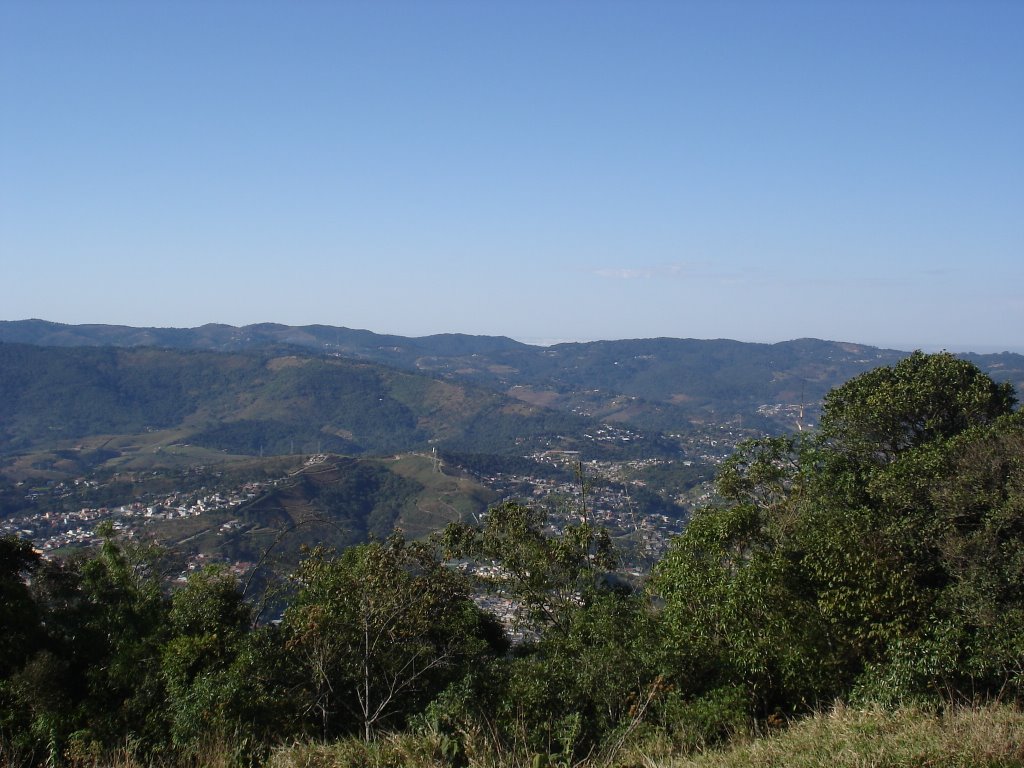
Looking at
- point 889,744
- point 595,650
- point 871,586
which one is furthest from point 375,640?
point 889,744

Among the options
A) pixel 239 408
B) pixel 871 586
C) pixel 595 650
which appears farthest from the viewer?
pixel 239 408

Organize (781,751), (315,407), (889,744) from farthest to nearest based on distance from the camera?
(315,407)
(781,751)
(889,744)

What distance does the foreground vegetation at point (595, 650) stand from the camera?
282 inches

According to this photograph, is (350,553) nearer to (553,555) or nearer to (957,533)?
(553,555)

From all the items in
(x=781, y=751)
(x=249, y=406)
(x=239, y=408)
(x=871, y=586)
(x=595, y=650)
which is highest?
(x=871, y=586)

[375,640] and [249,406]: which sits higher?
[375,640]

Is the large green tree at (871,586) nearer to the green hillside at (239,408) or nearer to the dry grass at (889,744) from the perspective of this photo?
the dry grass at (889,744)

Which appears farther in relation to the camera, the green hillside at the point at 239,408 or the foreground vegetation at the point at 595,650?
the green hillside at the point at 239,408

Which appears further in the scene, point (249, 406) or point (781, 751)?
point (249, 406)

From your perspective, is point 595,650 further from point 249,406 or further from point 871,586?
point 249,406

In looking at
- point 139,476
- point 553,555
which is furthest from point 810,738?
point 139,476

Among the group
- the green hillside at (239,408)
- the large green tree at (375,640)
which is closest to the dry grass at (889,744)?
the large green tree at (375,640)

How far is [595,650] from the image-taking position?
405 inches

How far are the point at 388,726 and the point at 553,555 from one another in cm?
527
